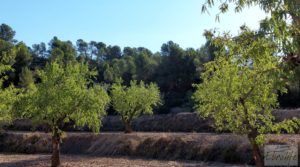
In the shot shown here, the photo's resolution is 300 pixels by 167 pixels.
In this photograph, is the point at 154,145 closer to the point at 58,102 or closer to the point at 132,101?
the point at 58,102

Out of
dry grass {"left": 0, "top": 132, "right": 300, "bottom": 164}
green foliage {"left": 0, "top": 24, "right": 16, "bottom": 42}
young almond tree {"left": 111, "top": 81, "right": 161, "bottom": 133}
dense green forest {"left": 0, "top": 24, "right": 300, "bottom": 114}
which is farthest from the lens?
green foliage {"left": 0, "top": 24, "right": 16, "bottom": 42}

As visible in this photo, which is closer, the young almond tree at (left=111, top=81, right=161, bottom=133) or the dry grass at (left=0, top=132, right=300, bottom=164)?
the dry grass at (left=0, top=132, right=300, bottom=164)

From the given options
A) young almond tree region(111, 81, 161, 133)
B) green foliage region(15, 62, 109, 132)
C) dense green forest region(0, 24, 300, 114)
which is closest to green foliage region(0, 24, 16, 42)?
dense green forest region(0, 24, 300, 114)

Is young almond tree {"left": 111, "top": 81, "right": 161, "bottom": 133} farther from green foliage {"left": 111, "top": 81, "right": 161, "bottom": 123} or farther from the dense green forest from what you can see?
the dense green forest

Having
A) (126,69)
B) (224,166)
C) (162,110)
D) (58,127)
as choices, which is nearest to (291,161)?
(224,166)

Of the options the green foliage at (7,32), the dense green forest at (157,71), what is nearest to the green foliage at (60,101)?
the dense green forest at (157,71)

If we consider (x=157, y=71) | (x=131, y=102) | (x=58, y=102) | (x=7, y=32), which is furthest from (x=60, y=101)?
(x=7, y=32)

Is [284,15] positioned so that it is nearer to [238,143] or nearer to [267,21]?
[267,21]

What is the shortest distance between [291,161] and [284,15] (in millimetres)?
17435

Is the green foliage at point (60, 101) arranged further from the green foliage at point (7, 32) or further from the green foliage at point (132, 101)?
the green foliage at point (7, 32)

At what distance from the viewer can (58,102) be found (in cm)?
2581

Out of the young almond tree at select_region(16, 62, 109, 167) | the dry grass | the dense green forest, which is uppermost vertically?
the dense green forest

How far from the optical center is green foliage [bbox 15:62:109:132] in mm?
25875

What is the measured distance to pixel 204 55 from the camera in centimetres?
6650
